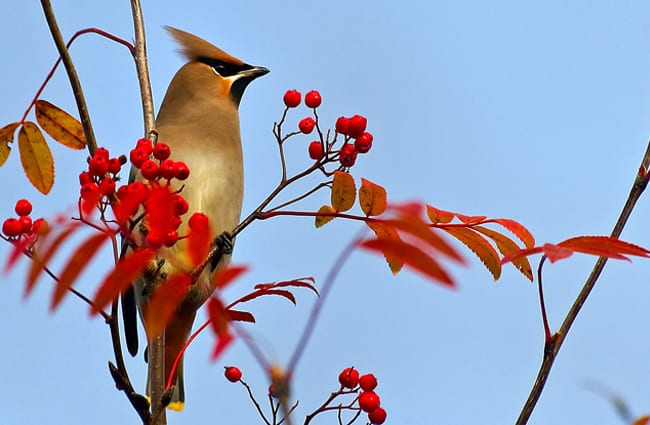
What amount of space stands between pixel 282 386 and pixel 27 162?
1.29 m

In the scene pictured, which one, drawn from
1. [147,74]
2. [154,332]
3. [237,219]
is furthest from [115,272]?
[237,219]

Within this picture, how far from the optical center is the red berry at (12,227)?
1.71m

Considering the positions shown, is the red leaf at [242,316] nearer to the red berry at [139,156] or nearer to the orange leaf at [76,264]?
the red berry at [139,156]

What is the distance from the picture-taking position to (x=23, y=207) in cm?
180

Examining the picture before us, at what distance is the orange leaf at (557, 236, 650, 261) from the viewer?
1.36m

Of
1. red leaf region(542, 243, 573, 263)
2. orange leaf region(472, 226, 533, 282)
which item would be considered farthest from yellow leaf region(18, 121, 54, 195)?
red leaf region(542, 243, 573, 263)

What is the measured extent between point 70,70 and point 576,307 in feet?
3.25

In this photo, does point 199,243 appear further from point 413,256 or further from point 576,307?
point 576,307

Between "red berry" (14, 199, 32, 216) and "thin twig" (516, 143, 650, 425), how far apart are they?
93 centimetres

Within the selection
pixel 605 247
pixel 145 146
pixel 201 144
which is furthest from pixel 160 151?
pixel 201 144

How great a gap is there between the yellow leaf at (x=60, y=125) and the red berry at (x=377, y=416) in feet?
2.60

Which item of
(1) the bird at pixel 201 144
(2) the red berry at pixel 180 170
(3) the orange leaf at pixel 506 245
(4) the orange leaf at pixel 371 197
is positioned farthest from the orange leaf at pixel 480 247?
(1) the bird at pixel 201 144

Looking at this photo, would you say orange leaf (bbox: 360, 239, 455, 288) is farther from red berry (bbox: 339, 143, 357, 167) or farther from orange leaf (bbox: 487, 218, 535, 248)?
red berry (bbox: 339, 143, 357, 167)

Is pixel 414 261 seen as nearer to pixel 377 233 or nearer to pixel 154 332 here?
pixel 154 332
